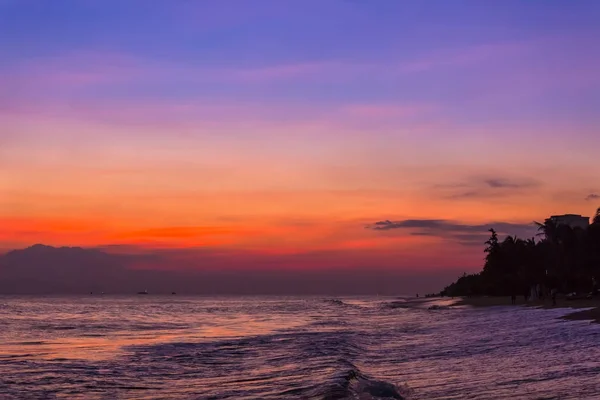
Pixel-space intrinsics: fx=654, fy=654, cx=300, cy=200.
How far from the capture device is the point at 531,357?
22.9m

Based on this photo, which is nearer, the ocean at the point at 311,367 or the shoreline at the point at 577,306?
the ocean at the point at 311,367

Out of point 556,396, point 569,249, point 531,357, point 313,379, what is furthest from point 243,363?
point 569,249

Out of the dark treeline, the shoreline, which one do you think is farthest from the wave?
the dark treeline

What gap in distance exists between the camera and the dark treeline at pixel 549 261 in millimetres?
85731

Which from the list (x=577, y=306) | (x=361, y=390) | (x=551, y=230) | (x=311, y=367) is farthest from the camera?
(x=551, y=230)

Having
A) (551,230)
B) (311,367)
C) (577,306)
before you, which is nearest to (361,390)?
(311,367)

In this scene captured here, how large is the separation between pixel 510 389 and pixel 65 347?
24.9m

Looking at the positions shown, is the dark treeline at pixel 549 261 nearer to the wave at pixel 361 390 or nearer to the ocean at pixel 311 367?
the ocean at pixel 311 367

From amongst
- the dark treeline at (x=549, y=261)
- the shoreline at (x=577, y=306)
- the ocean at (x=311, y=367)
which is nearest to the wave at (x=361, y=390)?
the ocean at (x=311, y=367)

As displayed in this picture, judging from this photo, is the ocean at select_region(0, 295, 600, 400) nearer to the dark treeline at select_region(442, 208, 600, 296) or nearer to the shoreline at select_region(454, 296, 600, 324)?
the shoreline at select_region(454, 296, 600, 324)

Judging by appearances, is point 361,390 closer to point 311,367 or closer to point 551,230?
point 311,367

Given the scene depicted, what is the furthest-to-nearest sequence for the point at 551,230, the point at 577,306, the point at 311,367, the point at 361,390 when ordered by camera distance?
the point at 551,230, the point at 577,306, the point at 311,367, the point at 361,390

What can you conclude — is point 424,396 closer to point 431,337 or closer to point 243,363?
point 243,363

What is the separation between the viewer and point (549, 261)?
346 ft
